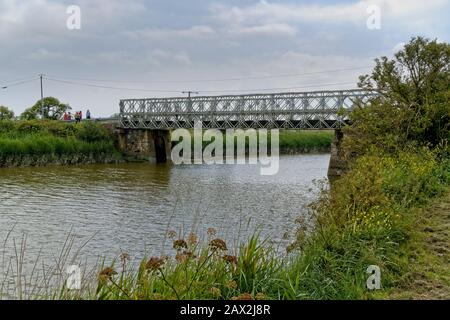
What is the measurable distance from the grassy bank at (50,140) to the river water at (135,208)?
3.72m

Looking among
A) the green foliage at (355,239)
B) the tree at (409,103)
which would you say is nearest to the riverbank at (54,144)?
the tree at (409,103)

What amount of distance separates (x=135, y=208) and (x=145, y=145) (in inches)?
1318

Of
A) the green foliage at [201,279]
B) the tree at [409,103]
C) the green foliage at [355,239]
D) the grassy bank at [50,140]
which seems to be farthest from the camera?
the grassy bank at [50,140]

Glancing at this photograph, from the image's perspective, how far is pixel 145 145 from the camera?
54.3 metres

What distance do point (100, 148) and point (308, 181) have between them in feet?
82.7

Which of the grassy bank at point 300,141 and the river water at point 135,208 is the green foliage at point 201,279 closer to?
the river water at point 135,208

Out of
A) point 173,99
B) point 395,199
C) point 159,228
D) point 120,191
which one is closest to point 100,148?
point 173,99

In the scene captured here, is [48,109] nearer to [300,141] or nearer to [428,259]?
[300,141]

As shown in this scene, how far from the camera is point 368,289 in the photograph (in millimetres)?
6840

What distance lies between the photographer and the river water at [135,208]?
14.4 meters

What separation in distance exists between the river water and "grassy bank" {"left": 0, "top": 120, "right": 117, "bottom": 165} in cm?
372

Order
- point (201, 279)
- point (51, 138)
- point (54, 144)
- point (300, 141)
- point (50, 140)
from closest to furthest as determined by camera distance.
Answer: point (201, 279) → point (54, 144) → point (50, 140) → point (51, 138) → point (300, 141)

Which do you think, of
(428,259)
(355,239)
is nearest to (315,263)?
(355,239)

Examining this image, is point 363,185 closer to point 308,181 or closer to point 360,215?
point 360,215
